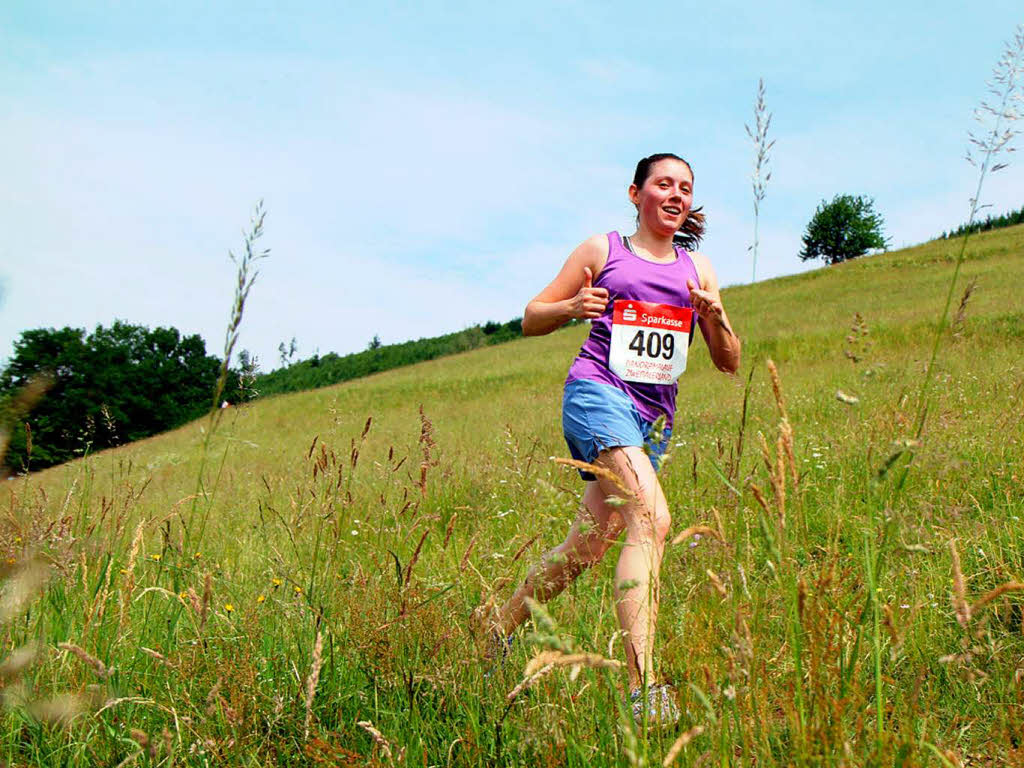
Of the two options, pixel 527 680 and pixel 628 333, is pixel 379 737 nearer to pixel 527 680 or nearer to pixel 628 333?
pixel 527 680

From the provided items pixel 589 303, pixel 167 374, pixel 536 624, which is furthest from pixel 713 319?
pixel 167 374

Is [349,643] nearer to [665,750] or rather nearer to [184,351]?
[665,750]

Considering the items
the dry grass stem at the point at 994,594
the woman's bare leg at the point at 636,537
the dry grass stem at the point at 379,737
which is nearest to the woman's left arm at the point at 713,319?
the woman's bare leg at the point at 636,537

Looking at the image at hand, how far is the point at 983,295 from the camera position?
1800 centimetres

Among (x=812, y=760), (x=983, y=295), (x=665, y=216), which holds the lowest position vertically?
(x=812, y=760)

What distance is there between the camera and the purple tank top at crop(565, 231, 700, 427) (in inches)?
116

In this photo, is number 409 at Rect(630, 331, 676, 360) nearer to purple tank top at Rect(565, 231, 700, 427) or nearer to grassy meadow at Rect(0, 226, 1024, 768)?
purple tank top at Rect(565, 231, 700, 427)

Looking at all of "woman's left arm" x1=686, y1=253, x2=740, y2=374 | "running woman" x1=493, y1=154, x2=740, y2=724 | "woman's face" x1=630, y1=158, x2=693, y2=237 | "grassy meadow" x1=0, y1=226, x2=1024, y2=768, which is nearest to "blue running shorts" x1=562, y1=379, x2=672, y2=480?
"running woman" x1=493, y1=154, x2=740, y2=724

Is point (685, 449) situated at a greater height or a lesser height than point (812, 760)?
greater

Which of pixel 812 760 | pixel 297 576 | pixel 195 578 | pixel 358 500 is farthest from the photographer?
pixel 358 500

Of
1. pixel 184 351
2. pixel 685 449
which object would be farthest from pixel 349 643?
pixel 184 351

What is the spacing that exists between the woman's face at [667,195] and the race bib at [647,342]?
37 centimetres

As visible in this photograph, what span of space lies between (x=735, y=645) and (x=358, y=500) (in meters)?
4.97

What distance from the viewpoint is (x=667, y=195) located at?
10.2ft
